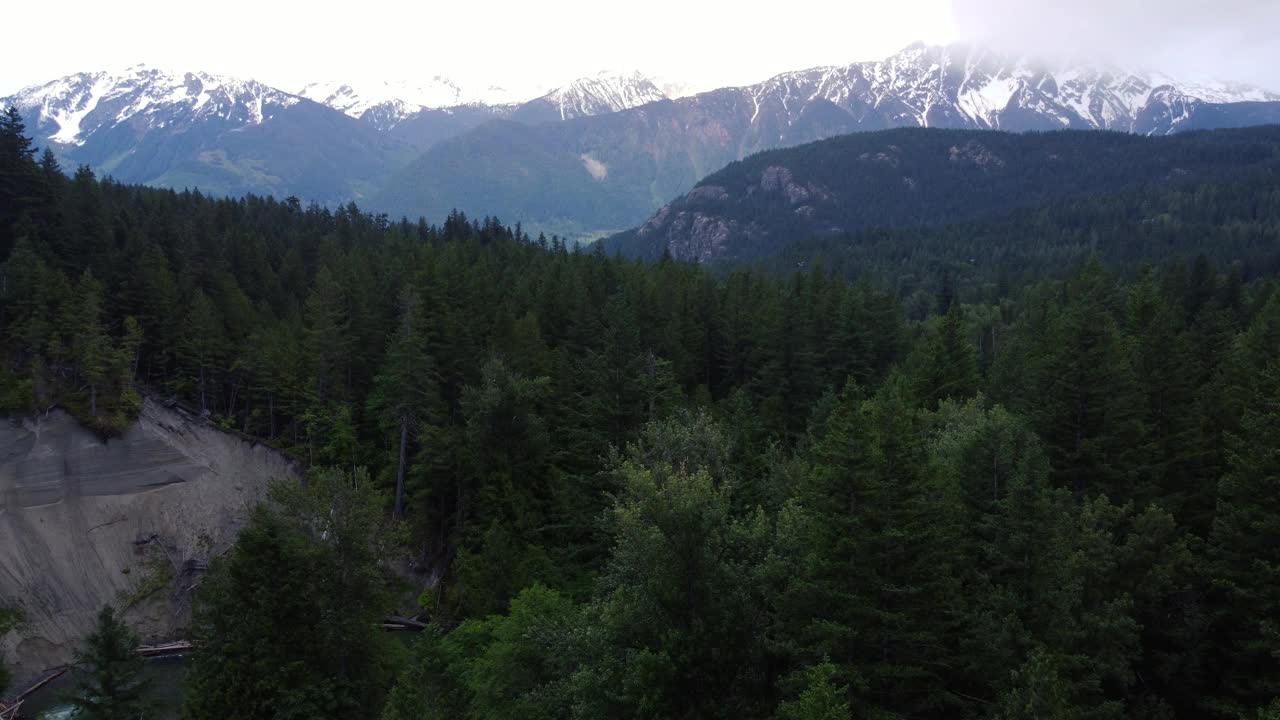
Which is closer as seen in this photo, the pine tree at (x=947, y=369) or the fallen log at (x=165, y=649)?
the fallen log at (x=165, y=649)

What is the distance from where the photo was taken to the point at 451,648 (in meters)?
31.2

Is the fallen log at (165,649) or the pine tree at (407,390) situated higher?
the pine tree at (407,390)

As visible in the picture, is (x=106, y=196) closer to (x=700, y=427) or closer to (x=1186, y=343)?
(x=700, y=427)

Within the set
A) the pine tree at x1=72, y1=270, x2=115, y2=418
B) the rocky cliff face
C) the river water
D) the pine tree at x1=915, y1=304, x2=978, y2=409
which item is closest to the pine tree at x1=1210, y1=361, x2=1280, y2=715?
the pine tree at x1=915, y1=304, x2=978, y2=409

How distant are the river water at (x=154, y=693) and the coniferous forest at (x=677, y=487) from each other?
5.19 meters

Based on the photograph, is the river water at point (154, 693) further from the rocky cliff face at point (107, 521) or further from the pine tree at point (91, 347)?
the pine tree at point (91, 347)

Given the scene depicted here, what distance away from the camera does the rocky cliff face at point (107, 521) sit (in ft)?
140

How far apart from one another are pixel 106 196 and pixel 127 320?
39.9 metres

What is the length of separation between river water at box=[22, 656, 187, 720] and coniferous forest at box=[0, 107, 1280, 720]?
519cm

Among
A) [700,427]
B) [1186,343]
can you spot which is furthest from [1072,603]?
[1186,343]

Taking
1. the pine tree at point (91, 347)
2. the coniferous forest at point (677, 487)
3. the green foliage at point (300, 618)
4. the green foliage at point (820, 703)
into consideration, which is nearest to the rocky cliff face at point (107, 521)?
the coniferous forest at point (677, 487)

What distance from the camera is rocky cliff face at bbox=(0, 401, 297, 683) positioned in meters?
42.5

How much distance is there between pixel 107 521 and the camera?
46.2 m

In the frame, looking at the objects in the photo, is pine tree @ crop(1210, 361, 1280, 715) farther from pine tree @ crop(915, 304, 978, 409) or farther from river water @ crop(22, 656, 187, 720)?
river water @ crop(22, 656, 187, 720)
